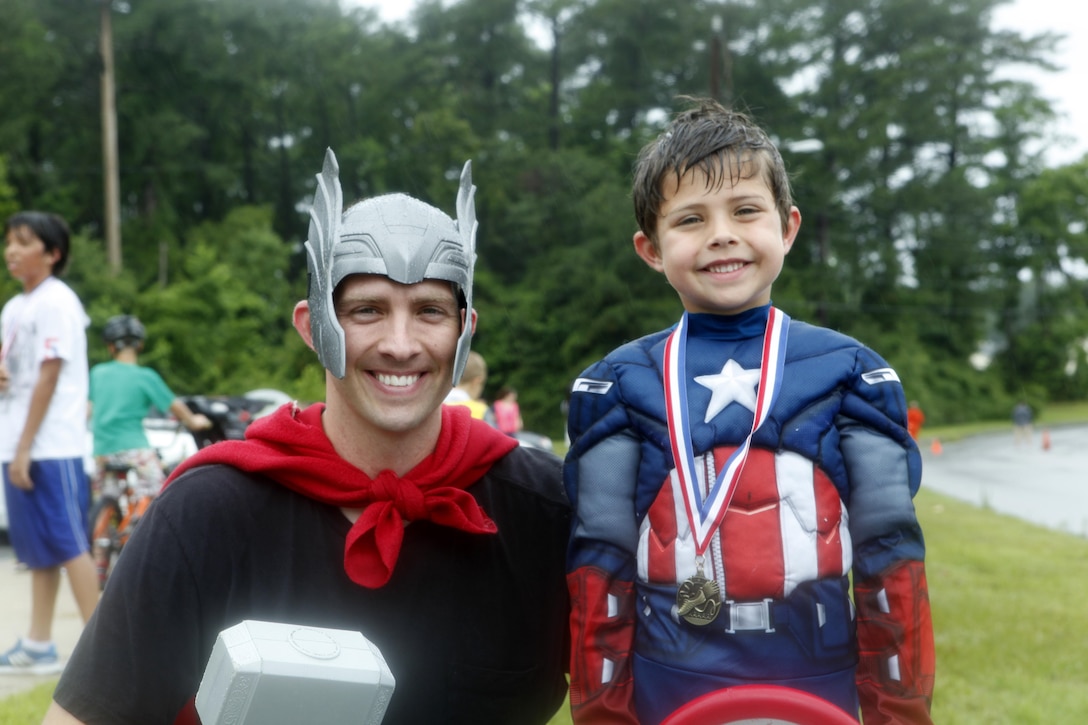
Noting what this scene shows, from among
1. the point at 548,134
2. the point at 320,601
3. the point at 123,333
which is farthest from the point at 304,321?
the point at 548,134

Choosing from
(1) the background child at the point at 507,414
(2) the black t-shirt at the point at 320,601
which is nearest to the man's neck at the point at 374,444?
(2) the black t-shirt at the point at 320,601

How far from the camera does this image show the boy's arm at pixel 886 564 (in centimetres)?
249

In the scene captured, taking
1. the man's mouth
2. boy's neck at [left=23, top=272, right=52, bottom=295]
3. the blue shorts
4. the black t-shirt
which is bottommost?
the blue shorts

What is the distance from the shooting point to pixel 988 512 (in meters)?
15.0

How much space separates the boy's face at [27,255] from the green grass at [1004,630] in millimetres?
2004

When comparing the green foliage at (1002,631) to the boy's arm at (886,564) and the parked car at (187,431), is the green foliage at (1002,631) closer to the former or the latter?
the boy's arm at (886,564)

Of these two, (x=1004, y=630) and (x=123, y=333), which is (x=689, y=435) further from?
(x=123, y=333)

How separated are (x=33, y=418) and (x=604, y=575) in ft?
13.2

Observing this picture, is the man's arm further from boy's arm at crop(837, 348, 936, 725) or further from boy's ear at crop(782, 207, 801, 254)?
boy's ear at crop(782, 207, 801, 254)

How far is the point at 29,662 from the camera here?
227 inches

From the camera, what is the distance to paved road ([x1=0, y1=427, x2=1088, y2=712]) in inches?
280

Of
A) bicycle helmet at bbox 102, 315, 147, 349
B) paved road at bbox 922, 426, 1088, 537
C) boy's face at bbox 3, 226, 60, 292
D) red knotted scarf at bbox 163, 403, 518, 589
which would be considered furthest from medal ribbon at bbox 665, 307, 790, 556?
paved road at bbox 922, 426, 1088, 537

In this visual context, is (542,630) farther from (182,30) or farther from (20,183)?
(182,30)

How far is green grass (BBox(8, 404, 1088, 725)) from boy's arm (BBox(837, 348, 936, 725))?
9.73ft
